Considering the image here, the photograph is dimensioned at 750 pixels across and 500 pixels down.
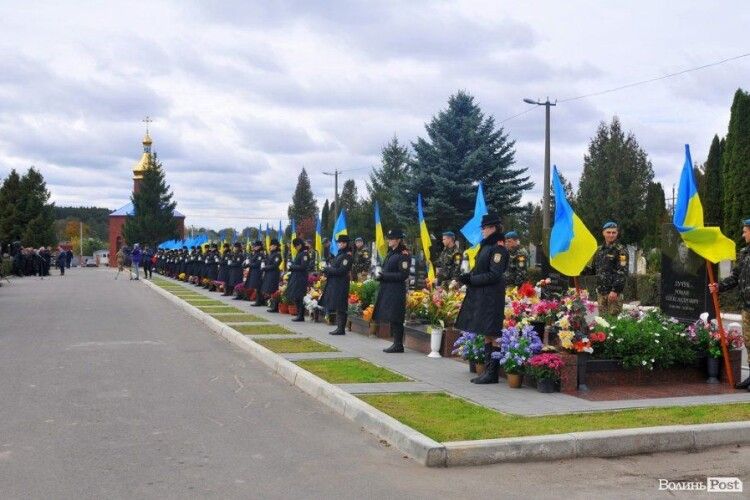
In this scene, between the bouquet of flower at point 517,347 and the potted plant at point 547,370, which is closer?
the potted plant at point 547,370

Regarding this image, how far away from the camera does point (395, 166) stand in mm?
75938

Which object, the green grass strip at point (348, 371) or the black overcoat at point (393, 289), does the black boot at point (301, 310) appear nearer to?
the black overcoat at point (393, 289)

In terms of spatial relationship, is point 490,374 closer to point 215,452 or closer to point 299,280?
point 215,452

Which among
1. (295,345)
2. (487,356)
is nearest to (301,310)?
(295,345)

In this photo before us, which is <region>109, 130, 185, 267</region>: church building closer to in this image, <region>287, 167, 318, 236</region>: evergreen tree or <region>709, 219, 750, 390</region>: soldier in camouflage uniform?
<region>287, 167, 318, 236</region>: evergreen tree

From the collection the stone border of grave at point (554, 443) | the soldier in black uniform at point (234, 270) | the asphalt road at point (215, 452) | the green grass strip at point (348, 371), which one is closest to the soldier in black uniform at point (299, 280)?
the green grass strip at point (348, 371)

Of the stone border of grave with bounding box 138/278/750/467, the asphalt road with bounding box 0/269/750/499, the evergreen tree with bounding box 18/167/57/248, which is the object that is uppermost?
the evergreen tree with bounding box 18/167/57/248

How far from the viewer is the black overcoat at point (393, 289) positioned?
13312 millimetres

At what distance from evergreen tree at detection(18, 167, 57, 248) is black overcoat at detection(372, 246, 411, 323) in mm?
62277

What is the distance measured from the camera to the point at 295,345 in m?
14.0

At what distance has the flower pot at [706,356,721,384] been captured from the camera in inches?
398

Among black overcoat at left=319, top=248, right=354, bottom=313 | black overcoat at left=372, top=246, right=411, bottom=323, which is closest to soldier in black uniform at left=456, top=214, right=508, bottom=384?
black overcoat at left=372, top=246, right=411, bottom=323

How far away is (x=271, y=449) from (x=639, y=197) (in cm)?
4365

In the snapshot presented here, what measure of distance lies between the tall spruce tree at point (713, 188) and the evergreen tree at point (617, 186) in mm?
10159
